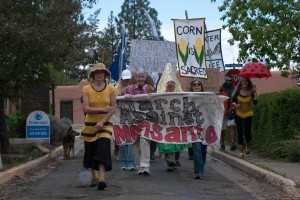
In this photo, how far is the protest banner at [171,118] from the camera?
10.3 metres

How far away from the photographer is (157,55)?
16141 millimetres

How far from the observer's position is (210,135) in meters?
10.3

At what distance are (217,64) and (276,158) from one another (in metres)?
4.76

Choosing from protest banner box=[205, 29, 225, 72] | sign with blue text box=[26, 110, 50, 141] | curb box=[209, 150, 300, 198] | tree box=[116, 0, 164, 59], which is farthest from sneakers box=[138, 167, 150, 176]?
tree box=[116, 0, 164, 59]

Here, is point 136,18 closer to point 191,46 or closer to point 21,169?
point 191,46

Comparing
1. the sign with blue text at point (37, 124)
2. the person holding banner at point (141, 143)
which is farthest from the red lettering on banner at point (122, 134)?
the sign with blue text at point (37, 124)

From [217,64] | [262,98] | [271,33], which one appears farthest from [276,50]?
[262,98]

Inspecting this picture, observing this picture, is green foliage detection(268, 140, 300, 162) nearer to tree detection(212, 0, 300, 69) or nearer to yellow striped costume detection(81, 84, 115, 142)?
yellow striped costume detection(81, 84, 115, 142)

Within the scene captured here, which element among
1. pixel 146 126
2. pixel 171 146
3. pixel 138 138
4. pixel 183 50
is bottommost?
pixel 171 146

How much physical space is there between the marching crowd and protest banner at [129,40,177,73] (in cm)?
235

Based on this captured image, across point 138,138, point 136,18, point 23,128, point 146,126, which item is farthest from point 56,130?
point 136,18

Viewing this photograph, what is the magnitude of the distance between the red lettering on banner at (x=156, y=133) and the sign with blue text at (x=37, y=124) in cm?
661

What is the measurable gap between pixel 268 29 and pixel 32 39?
52.2 ft

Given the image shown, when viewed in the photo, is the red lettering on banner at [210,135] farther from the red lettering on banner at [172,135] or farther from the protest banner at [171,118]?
the red lettering on banner at [172,135]
